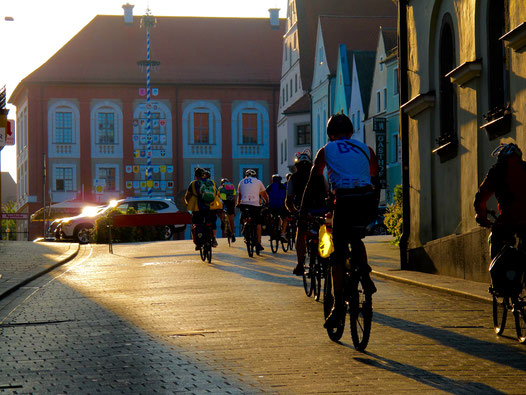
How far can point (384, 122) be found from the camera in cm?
5200

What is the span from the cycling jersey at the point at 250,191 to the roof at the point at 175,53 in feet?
185

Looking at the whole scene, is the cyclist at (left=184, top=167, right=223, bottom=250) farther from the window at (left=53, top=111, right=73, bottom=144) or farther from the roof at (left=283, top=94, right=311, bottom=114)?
the window at (left=53, top=111, right=73, bottom=144)

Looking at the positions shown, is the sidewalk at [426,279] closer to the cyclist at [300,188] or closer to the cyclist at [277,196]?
the cyclist at [300,188]

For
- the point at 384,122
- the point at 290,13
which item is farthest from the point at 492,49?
the point at 290,13

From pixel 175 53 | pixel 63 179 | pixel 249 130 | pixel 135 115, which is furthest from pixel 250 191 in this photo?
pixel 175 53

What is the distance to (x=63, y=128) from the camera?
77312 mm

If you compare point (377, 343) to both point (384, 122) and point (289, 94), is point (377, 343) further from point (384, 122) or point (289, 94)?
point (289, 94)

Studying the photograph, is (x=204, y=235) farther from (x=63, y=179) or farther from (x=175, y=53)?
(x=175, y=53)

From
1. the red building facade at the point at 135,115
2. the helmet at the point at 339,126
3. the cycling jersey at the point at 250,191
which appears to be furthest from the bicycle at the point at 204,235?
the red building facade at the point at 135,115

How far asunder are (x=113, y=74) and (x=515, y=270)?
71.1m

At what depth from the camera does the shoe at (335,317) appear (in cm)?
842

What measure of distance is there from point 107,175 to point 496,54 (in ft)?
213

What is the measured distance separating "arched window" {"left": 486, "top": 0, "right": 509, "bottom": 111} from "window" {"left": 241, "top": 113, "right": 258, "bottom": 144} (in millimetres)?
65626

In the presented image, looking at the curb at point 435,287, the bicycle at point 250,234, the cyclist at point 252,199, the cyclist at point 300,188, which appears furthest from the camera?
the cyclist at point 252,199
